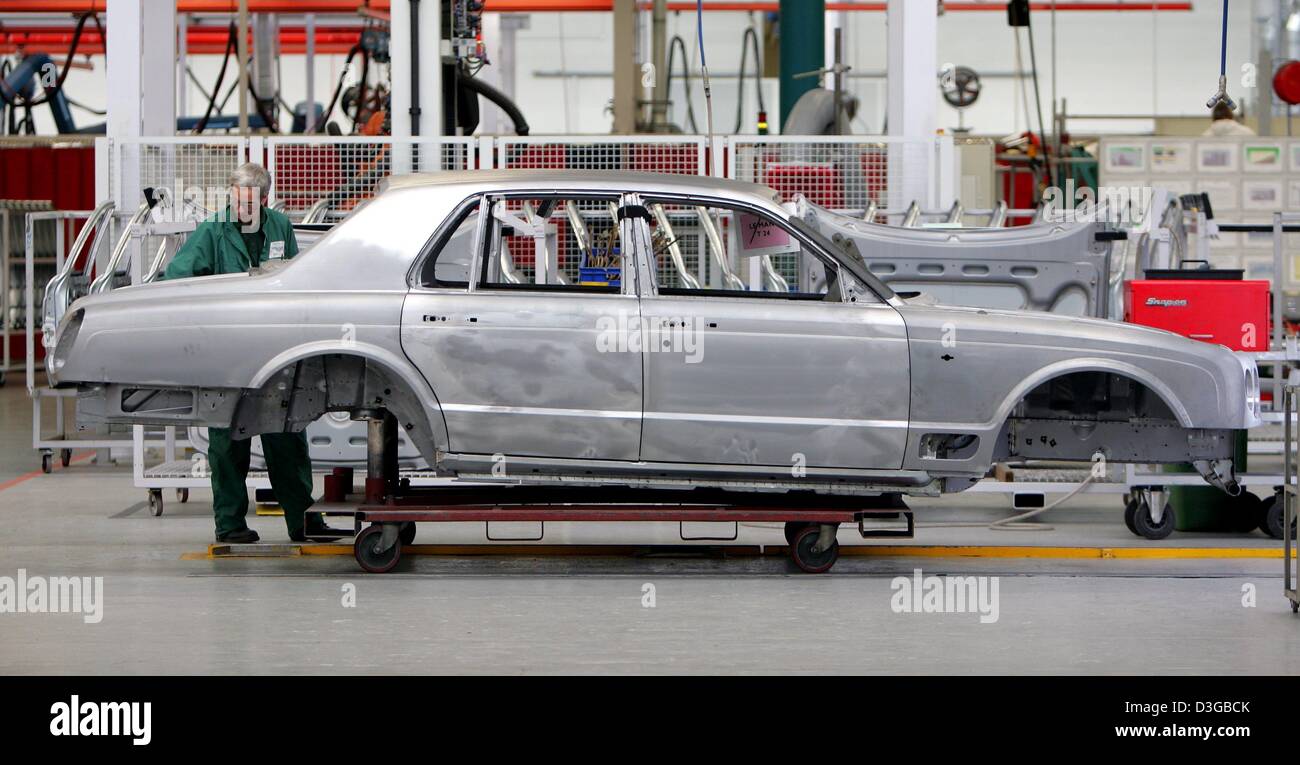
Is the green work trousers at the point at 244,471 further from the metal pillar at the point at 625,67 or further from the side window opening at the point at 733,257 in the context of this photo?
the metal pillar at the point at 625,67

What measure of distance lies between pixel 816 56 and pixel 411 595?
1128 centimetres

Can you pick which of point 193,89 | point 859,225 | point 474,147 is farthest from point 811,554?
point 193,89

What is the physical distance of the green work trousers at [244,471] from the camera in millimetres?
7086

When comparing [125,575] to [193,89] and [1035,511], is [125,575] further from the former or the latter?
[193,89]

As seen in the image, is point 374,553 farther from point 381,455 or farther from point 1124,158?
point 1124,158

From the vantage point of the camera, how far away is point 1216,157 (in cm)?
1540

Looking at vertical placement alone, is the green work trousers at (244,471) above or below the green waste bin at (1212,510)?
above

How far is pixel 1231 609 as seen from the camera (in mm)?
5922

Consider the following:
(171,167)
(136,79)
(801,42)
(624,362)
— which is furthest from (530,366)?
(801,42)

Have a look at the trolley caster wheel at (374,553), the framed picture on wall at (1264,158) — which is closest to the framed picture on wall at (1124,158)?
the framed picture on wall at (1264,158)

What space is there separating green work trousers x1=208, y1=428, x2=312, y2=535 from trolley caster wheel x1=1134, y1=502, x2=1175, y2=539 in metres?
4.06

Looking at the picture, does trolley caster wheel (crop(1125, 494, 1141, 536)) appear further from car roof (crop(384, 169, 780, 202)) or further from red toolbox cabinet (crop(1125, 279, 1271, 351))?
car roof (crop(384, 169, 780, 202))

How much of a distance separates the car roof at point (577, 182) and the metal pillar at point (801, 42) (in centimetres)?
982

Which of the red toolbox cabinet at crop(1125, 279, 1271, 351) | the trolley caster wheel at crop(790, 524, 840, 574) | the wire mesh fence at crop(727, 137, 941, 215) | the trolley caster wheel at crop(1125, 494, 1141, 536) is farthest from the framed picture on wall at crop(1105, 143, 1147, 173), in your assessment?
the trolley caster wheel at crop(790, 524, 840, 574)
